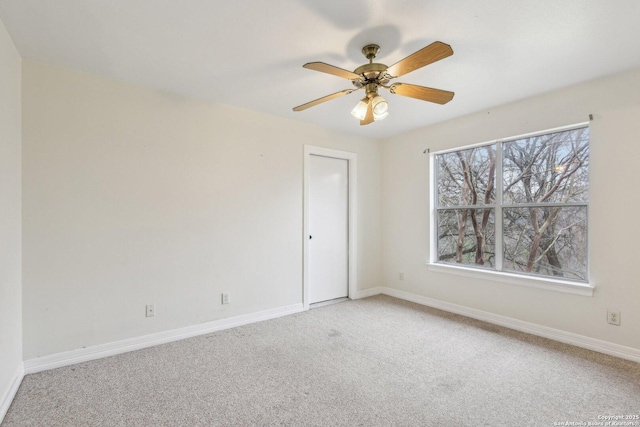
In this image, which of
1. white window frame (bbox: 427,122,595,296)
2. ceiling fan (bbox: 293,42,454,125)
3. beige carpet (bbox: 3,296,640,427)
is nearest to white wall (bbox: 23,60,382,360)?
beige carpet (bbox: 3,296,640,427)

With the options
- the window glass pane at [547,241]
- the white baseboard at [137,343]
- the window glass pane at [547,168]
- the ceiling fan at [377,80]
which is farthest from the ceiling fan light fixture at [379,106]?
the white baseboard at [137,343]

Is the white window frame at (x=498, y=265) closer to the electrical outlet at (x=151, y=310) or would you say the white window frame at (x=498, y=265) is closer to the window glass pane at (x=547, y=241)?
the window glass pane at (x=547, y=241)

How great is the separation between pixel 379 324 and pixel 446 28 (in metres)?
2.76

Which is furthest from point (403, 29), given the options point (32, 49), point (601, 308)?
point (601, 308)

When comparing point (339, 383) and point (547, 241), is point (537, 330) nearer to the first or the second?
point (547, 241)

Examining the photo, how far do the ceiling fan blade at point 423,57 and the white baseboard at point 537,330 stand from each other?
2.80 metres

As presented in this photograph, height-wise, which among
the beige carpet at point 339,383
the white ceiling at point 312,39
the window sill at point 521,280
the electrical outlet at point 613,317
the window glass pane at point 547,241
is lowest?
the beige carpet at point 339,383

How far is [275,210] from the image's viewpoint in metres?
3.66

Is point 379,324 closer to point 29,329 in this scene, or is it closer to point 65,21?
point 29,329

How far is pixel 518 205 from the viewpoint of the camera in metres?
3.30

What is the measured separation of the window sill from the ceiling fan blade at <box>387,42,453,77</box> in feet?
8.13

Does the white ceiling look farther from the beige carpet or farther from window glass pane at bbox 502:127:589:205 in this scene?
the beige carpet

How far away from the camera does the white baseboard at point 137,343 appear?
2.38 metres

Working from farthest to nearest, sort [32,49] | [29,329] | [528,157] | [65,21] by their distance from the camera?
[528,157]
[29,329]
[32,49]
[65,21]
